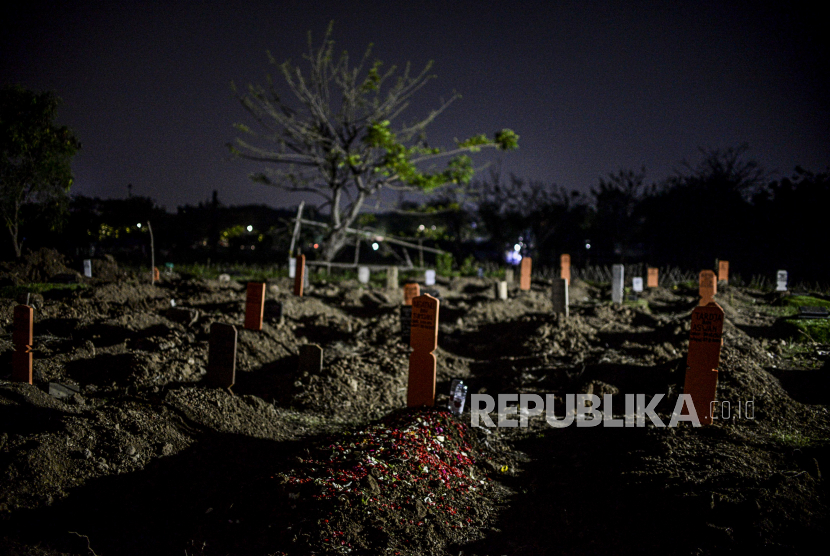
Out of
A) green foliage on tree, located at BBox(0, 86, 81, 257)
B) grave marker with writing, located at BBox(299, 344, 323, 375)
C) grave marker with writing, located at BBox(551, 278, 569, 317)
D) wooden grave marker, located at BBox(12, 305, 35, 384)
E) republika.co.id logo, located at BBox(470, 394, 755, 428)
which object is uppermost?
green foliage on tree, located at BBox(0, 86, 81, 257)

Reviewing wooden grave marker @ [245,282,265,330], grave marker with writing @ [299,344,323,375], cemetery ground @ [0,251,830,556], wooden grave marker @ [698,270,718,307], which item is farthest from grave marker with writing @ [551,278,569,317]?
wooden grave marker @ [245,282,265,330]

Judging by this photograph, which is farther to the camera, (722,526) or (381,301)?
(381,301)

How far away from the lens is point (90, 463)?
3266mm

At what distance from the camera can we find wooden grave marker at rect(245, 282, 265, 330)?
7.20m

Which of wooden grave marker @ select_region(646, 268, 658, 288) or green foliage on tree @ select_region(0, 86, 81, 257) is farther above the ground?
green foliage on tree @ select_region(0, 86, 81, 257)

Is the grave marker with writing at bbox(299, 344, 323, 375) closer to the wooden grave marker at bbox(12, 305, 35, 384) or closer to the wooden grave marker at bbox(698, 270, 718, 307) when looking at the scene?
the wooden grave marker at bbox(12, 305, 35, 384)

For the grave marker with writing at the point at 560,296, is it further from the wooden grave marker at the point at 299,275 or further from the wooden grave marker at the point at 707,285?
the wooden grave marker at the point at 299,275

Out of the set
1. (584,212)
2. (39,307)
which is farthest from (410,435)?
(584,212)

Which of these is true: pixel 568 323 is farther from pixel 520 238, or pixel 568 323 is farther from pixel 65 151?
pixel 520 238

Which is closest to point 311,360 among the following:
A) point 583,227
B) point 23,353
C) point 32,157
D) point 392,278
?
point 23,353

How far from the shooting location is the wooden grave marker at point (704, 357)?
179 inches

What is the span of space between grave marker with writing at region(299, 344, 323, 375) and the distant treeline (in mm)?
10781

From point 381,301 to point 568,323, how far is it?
17.1 feet

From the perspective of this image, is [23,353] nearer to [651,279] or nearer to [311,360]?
[311,360]
